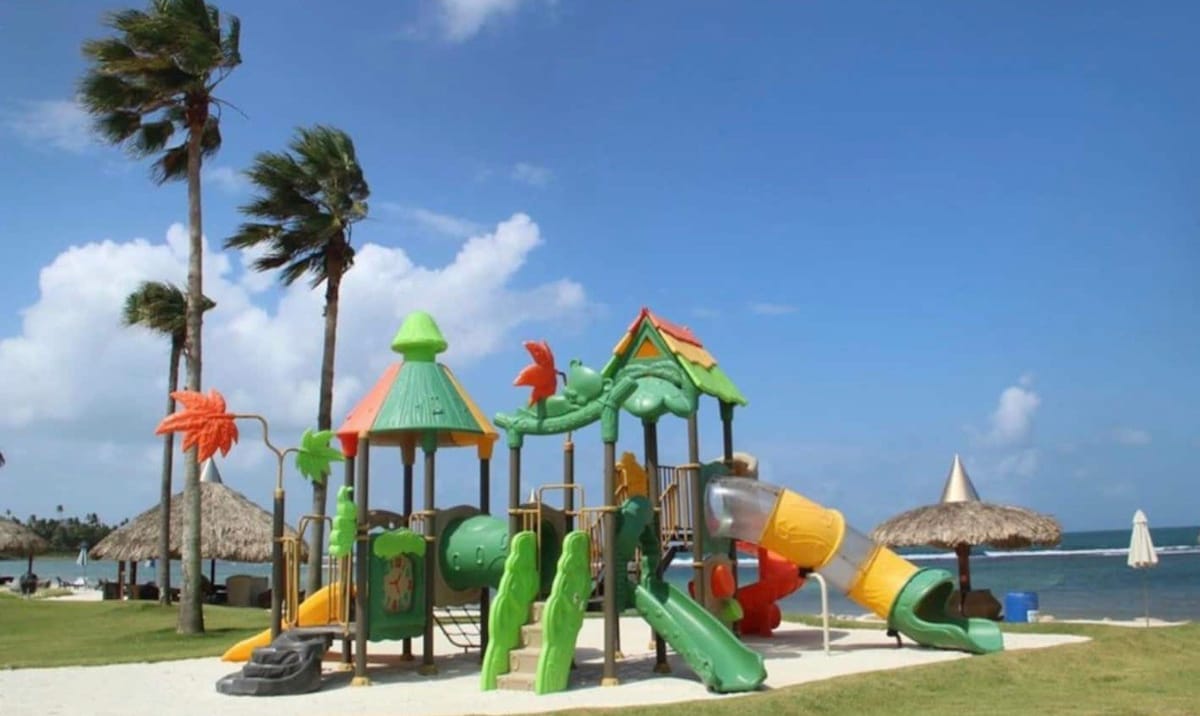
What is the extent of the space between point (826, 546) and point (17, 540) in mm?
33281

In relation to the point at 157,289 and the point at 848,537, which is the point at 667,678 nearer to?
the point at 848,537

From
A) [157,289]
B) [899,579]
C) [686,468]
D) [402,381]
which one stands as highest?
[157,289]

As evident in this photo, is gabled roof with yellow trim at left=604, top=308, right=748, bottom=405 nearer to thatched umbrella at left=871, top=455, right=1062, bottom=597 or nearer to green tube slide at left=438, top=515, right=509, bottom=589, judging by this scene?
green tube slide at left=438, top=515, right=509, bottom=589

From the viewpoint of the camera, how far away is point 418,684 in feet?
43.5

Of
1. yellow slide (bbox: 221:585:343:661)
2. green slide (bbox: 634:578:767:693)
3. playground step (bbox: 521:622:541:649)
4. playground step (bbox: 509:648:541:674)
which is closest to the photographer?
green slide (bbox: 634:578:767:693)

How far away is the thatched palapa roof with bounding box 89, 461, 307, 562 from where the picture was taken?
30.5 metres

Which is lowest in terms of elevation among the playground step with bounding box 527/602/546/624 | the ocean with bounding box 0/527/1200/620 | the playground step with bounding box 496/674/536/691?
the ocean with bounding box 0/527/1200/620

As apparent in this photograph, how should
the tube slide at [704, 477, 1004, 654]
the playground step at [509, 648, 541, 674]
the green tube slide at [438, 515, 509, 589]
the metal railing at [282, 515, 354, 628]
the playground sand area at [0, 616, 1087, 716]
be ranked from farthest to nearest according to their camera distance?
→ the tube slide at [704, 477, 1004, 654], the green tube slide at [438, 515, 509, 589], the metal railing at [282, 515, 354, 628], the playground step at [509, 648, 541, 674], the playground sand area at [0, 616, 1087, 716]

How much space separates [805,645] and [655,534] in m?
4.20

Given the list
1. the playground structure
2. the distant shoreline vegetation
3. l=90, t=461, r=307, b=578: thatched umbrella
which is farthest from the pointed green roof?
the distant shoreline vegetation

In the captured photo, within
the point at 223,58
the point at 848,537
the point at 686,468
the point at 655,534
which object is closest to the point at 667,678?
the point at 655,534

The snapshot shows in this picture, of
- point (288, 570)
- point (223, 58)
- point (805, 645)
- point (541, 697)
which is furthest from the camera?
point (223, 58)

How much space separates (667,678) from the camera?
13.2 metres

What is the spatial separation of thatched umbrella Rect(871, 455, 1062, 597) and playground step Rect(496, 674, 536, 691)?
1172 centimetres
